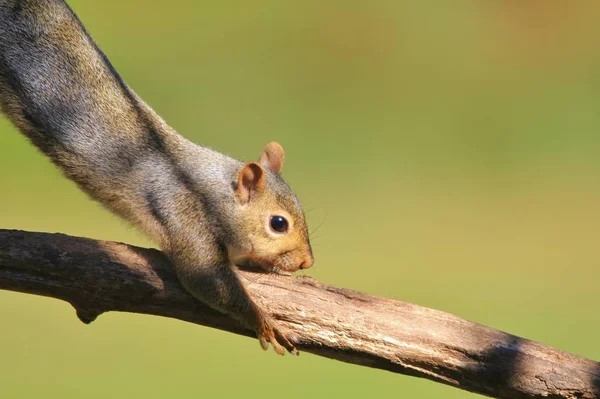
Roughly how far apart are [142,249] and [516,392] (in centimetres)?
115

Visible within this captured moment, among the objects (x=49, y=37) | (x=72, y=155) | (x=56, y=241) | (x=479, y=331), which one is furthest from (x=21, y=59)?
(x=479, y=331)

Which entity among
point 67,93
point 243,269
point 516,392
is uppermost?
point 67,93

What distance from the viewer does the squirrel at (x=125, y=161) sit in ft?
7.86

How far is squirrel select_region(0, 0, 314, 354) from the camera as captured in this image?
239 centimetres

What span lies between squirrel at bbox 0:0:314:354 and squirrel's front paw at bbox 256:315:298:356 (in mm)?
253

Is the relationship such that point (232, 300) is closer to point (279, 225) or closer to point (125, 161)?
point (279, 225)

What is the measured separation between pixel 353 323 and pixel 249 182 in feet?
1.92

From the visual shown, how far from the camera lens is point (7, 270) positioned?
2059 millimetres

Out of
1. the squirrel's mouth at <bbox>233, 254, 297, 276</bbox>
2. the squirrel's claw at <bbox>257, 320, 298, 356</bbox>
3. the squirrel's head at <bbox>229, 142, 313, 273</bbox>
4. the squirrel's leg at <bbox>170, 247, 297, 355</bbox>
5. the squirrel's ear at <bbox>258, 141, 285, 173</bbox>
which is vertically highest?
the squirrel's ear at <bbox>258, 141, 285, 173</bbox>

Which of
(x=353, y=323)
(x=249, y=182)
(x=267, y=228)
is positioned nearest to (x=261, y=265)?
(x=267, y=228)

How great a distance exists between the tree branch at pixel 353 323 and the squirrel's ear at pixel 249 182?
390mm

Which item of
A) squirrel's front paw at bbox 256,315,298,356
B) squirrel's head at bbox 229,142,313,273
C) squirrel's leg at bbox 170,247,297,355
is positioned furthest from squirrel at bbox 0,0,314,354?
squirrel's front paw at bbox 256,315,298,356

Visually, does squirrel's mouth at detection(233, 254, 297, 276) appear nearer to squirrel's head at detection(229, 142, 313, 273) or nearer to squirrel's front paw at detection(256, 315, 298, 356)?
squirrel's head at detection(229, 142, 313, 273)

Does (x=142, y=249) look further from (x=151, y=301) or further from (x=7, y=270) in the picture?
(x=7, y=270)
